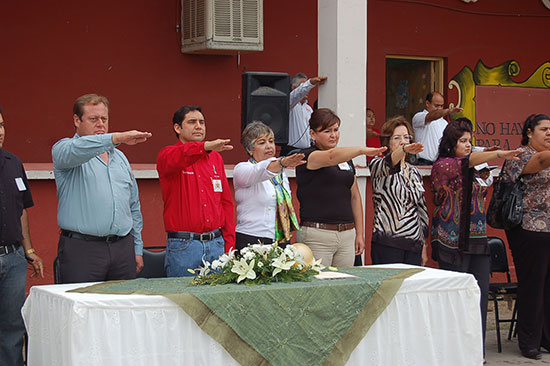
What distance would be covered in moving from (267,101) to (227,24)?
2341 millimetres

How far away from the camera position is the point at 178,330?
4098mm

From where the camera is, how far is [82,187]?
491cm

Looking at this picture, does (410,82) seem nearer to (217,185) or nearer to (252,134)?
(252,134)

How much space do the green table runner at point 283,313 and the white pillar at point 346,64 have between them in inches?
106

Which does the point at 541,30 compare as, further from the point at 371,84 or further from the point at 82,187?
the point at 82,187

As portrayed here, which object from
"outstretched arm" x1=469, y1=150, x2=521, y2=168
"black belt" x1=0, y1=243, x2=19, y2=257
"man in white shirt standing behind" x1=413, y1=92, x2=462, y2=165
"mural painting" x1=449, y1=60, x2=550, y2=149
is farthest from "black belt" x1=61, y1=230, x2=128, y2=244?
"mural painting" x1=449, y1=60, x2=550, y2=149

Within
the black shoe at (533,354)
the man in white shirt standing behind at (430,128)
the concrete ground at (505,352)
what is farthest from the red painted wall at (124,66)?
the black shoe at (533,354)

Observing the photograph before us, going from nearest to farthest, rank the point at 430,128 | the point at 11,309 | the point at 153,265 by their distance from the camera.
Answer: the point at 11,309 < the point at 153,265 < the point at 430,128

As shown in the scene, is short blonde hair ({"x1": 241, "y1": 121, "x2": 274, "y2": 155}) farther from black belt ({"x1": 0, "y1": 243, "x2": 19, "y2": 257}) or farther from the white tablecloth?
black belt ({"x1": 0, "y1": 243, "x2": 19, "y2": 257})

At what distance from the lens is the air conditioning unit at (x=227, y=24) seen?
9.29 meters

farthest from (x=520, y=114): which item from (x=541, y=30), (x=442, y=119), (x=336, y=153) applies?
(x=336, y=153)

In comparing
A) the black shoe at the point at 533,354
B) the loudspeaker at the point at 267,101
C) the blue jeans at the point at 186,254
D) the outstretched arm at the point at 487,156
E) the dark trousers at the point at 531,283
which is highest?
the loudspeaker at the point at 267,101

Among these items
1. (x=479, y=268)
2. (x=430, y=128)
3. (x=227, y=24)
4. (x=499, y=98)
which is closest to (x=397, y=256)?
(x=479, y=268)

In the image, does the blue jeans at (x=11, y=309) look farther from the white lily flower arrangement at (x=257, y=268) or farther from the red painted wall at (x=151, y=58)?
the red painted wall at (x=151, y=58)
